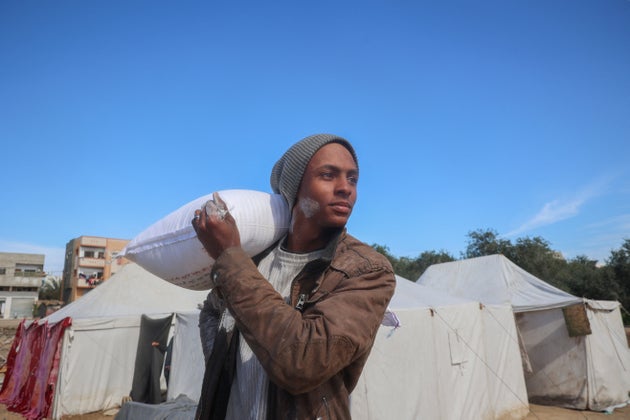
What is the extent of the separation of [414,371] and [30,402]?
33.3ft

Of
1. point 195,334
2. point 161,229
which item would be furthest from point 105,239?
point 161,229

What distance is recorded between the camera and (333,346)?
0.94 meters

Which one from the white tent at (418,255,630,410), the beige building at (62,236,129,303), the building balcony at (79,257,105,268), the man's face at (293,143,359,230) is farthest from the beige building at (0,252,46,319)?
the man's face at (293,143,359,230)

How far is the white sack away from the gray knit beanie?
113mm

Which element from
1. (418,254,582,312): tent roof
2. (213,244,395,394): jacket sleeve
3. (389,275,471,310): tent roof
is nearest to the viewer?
(213,244,395,394): jacket sleeve

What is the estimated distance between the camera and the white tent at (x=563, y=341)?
9812mm

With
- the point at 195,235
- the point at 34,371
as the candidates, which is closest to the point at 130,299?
the point at 34,371

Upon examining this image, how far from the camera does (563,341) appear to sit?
34.0ft

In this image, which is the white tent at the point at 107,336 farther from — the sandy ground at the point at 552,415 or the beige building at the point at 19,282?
the beige building at the point at 19,282

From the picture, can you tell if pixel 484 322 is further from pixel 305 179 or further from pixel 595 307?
pixel 305 179

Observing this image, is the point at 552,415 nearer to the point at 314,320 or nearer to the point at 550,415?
the point at 550,415

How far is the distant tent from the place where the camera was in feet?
31.4

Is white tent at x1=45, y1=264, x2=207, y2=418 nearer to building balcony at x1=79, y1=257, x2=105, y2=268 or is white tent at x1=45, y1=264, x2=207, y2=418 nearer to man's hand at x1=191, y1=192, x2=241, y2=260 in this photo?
man's hand at x1=191, y1=192, x2=241, y2=260

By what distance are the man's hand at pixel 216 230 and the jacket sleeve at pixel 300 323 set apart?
0.07 meters
